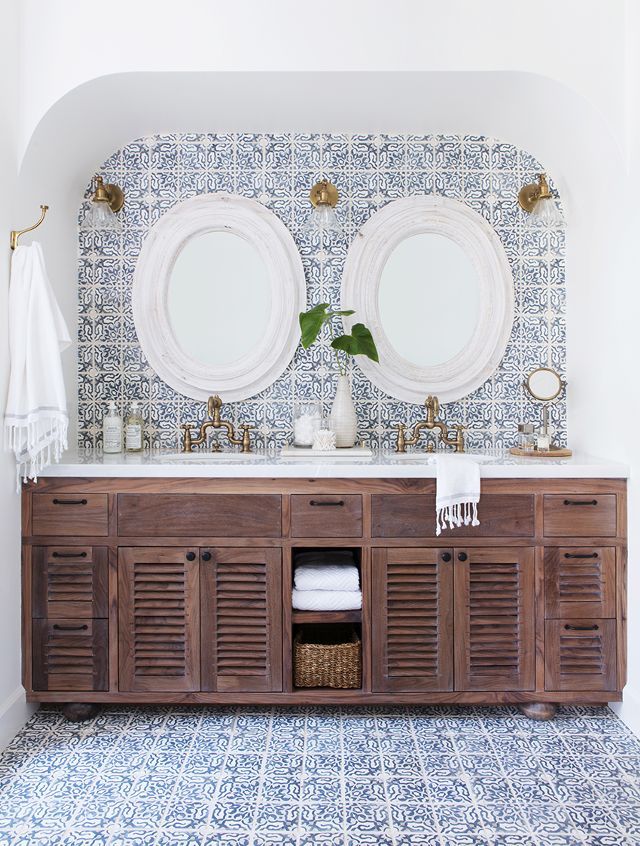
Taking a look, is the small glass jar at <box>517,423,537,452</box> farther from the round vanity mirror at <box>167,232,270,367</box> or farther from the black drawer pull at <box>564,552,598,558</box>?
the round vanity mirror at <box>167,232,270,367</box>

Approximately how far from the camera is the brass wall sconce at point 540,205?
303cm

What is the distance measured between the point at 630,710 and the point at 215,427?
6.33 ft

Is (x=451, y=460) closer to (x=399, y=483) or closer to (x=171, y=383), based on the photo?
(x=399, y=483)

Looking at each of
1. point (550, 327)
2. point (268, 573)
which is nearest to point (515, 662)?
point (268, 573)

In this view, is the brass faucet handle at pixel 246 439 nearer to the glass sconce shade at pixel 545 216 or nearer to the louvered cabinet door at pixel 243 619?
the louvered cabinet door at pixel 243 619

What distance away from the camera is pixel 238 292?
10.4 ft

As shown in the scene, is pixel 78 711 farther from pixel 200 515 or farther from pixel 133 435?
pixel 133 435

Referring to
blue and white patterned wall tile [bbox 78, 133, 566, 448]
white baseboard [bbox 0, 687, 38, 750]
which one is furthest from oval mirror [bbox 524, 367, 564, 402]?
white baseboard [bbox 0, 687, 38, 750]

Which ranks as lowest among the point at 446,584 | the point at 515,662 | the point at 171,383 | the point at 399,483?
the point at 515,662

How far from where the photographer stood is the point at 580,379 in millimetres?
3059

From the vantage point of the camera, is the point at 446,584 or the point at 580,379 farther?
the point at 580,379

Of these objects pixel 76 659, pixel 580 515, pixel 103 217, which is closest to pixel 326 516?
pixel 580 515

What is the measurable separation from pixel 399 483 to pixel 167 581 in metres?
0.91

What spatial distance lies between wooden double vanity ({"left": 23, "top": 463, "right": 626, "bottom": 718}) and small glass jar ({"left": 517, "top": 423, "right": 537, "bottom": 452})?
0.37m
